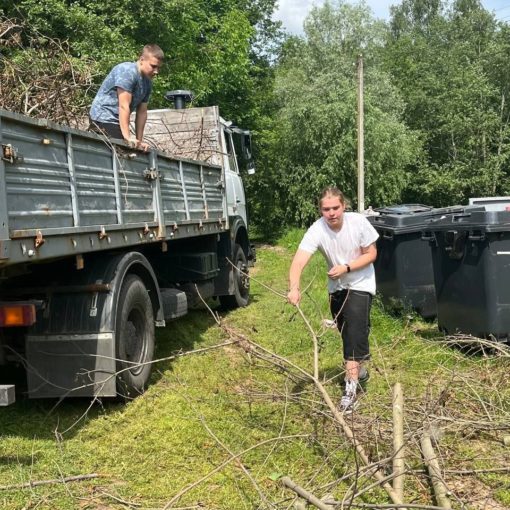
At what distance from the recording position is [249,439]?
162 inches

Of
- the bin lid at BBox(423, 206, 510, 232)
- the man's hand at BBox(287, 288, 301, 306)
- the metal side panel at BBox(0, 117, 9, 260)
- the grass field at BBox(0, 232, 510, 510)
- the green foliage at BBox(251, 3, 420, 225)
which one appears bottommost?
the grass field at BBox(0, 232, 510, 510)

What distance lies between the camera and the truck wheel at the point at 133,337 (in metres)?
4.47

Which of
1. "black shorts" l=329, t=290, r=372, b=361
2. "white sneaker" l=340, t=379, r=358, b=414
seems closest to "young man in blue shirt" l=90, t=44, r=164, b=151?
"black shorts" l=329, t=290, r=372, b=361

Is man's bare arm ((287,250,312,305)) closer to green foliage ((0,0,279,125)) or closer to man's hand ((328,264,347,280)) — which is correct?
man's hand ((328,264,347,280))

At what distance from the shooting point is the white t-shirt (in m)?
4.77

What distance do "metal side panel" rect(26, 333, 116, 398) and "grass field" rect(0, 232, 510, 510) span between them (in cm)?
23

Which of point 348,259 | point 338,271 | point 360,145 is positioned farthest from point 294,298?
point 360,145

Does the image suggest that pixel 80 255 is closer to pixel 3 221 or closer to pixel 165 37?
pixel 3 221

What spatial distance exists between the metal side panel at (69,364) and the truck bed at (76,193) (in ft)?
2.16

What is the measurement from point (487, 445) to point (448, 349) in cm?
211

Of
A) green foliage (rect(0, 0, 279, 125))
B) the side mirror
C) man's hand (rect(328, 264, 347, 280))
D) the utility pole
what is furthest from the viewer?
the utility pole

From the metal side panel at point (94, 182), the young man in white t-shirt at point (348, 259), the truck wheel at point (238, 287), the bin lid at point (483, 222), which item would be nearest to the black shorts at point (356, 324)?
the young man in white t-shirt at point (348, 259)

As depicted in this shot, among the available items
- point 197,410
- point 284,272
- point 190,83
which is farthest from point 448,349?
point 190,83

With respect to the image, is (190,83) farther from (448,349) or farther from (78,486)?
(78,486)
